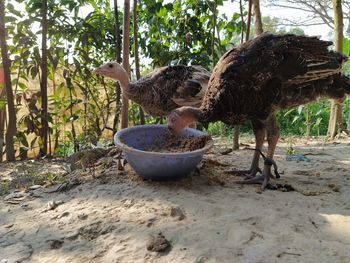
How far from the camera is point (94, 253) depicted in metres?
2.39

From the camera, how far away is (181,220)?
268cm

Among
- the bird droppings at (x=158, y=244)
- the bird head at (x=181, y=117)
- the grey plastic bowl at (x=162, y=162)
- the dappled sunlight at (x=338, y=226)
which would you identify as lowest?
the bird droppings at (x=158, y=244)

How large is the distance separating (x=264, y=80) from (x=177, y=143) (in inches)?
42.2

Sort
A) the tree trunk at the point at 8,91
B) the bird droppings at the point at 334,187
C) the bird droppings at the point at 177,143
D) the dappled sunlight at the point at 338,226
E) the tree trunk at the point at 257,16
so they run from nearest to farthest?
the dappled sunlight at the point at 338,226 < the bird droppings at the point at 334,187 < the bird droppings at the point at 177,143 < the tree trunk at the point at 8,91 < the tree trunk at the point at 257,16

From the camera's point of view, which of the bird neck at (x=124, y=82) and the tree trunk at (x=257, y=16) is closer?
the bird neck at (x=124, y=82)

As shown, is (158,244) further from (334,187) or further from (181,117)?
(334,187)

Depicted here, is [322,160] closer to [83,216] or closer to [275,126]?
[275,126]

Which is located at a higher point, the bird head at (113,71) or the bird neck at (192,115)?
the bird head at (113,71)

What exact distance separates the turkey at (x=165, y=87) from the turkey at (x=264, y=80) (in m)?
1.07

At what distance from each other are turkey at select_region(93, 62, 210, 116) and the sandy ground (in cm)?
130

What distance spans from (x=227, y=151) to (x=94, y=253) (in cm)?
297

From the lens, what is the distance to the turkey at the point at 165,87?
15.7ft

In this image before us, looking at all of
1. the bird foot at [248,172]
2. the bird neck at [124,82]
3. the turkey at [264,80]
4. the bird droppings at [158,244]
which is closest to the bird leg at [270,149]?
the turkey at [264,80]

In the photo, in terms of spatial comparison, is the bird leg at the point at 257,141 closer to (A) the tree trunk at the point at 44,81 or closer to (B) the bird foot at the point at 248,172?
(B) the bird foot at the point at 248,172
